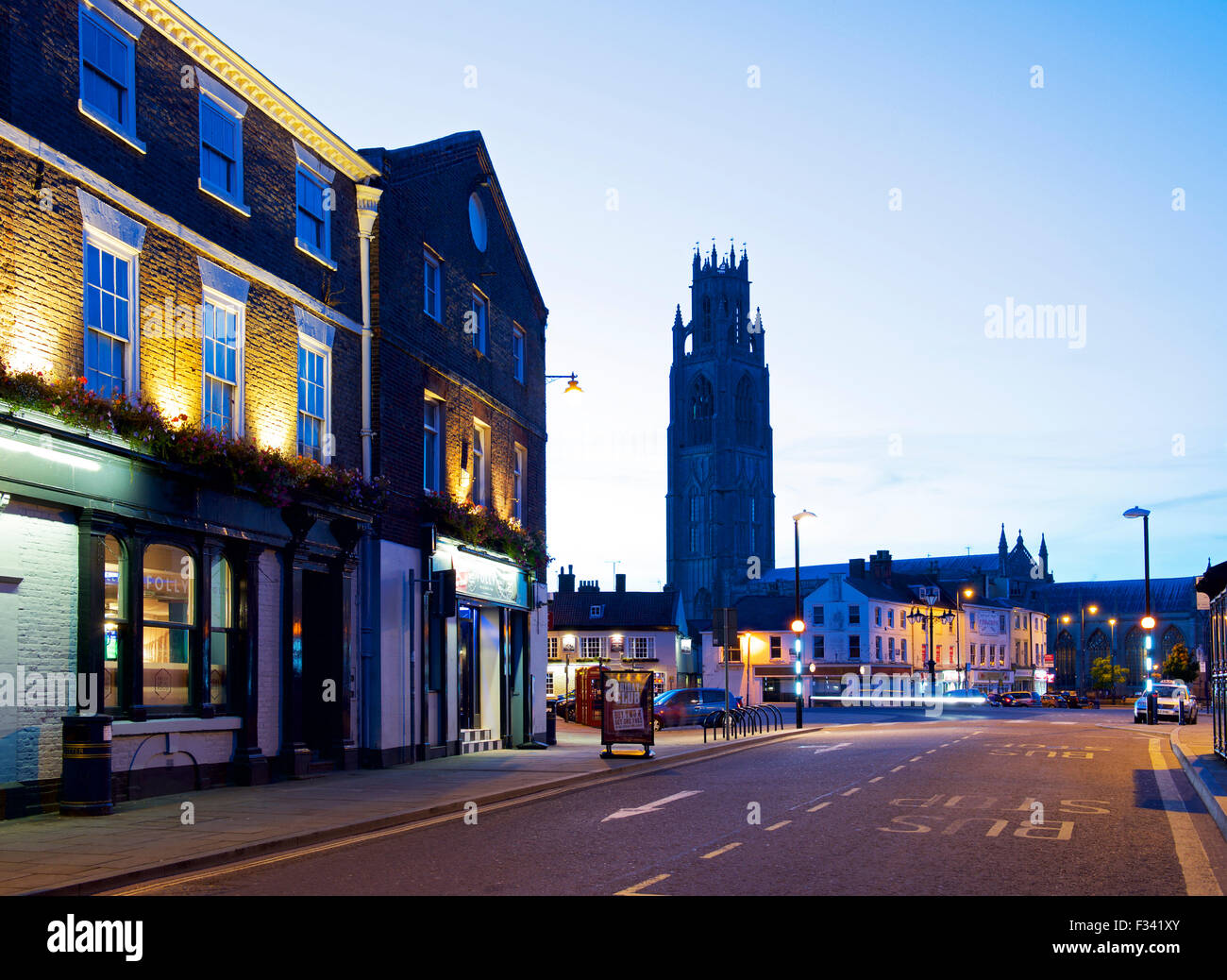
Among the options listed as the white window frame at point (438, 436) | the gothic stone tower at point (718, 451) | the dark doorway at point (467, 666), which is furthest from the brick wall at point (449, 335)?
the gothic stone tower at point (718, 451)

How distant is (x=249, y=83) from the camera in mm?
20422

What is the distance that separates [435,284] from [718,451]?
13604 centimetres

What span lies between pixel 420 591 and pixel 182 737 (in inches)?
321

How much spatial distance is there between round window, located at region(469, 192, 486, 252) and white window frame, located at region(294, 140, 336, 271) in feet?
21.3

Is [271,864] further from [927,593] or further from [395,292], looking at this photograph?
[927,593]

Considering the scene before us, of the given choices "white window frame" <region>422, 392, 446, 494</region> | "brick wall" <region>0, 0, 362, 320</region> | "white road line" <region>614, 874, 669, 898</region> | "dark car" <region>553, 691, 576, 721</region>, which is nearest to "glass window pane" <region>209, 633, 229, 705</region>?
"brick wall" <region>0, 0, 362, 320</region>

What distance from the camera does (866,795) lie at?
1842cm

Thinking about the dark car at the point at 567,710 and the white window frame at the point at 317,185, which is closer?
the white window frame at the point at 317,185

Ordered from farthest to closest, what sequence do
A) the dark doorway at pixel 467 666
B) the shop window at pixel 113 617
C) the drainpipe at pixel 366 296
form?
the dark doorway at pixel 467 666
the drainpipe at pixel 366 296
the shop window at pixel 113 617

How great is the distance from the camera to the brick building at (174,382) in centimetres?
1529

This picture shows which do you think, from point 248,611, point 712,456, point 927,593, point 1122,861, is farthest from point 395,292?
point 712,456

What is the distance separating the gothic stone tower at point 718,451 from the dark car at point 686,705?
365 feet

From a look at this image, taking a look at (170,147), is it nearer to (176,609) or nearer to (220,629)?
(176,609)

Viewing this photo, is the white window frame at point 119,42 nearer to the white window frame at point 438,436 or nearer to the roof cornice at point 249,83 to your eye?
the roof cornice at point 249,83
